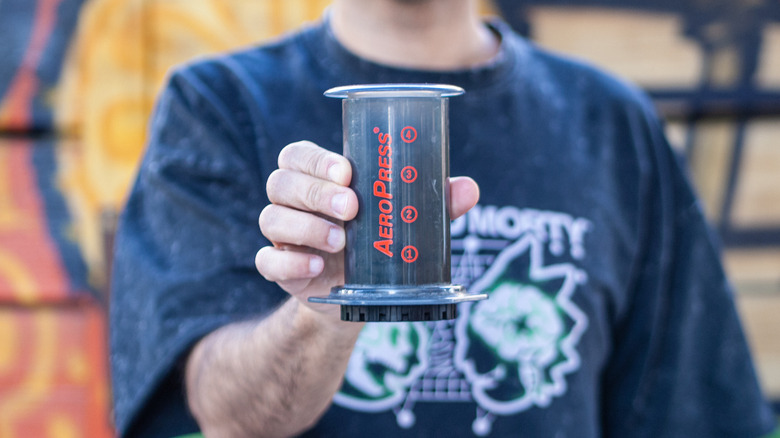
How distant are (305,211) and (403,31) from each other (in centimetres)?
65

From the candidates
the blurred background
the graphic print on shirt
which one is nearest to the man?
the graphic print on shirt

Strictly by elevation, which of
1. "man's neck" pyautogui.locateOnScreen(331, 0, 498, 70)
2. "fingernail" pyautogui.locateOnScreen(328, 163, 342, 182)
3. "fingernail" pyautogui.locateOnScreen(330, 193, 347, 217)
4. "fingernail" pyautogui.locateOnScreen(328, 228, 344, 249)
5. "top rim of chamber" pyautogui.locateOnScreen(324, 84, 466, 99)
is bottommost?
"fingernail" pyautogui.locateOnScreen(328, 228, 344, 249)

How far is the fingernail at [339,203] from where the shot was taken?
87 cm

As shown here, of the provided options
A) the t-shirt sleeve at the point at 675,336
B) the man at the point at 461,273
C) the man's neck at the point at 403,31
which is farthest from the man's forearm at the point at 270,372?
the t-shirt sleeve at the point at 675,336

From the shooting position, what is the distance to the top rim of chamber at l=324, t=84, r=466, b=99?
34.8 inches

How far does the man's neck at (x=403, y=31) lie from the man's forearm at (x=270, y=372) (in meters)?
0.57

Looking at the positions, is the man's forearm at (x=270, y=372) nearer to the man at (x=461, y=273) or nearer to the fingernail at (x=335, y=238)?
the man at (x=461, y=273)

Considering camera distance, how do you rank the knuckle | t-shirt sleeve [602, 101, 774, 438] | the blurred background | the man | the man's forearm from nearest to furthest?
the knuckle
the man's forearm
the man
t-shirt sleeve [602, 101, 774, 438]
the blurred background

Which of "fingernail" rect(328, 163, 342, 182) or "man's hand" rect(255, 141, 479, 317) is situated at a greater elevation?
"fingernail" rect(328, 163, 342, 182)

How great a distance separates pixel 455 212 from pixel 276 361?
0.36m

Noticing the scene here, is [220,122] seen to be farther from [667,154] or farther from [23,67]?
[23,67]

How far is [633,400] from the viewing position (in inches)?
60.6

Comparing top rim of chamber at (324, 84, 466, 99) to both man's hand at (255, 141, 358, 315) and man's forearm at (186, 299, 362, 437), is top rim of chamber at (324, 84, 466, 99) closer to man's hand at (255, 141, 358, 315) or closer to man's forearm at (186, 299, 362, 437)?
man's hand at (255, 141, 358, 315)

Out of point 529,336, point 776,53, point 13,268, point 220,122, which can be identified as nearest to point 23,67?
point 13,268
